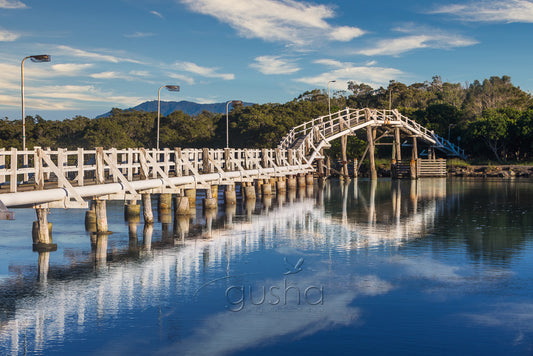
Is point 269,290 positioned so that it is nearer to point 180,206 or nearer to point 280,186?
point 180,206

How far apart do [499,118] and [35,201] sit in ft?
213

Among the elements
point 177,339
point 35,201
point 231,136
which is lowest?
point 177,339

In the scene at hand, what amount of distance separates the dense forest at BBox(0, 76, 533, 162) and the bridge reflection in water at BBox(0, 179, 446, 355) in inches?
1672

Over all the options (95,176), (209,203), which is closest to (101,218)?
(95,176)

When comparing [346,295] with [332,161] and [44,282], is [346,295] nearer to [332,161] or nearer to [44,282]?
[44,282]

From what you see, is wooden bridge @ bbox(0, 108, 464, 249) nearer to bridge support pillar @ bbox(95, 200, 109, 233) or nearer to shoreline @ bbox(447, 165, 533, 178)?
bridge support pillar @ bbox(95, 200, 109, 233)

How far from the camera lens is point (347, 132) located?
59.0 meters

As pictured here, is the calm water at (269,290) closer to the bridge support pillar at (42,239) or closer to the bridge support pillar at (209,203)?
the bridge support pillar at (42,239)

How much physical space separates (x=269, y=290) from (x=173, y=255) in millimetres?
5262

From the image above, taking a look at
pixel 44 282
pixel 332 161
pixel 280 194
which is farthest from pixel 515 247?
pixel 332 161

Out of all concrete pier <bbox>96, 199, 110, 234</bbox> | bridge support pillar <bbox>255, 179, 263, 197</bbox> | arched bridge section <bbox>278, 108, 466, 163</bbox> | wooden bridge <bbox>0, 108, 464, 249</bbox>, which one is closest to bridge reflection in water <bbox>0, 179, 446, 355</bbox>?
concrete pier <bbox>96, 199, 110, 234</bbox>

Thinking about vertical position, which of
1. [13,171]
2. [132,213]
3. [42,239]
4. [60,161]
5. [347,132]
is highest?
[347,132]

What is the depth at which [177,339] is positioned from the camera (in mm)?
11070

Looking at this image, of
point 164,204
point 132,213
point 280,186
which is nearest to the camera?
point 132,213
